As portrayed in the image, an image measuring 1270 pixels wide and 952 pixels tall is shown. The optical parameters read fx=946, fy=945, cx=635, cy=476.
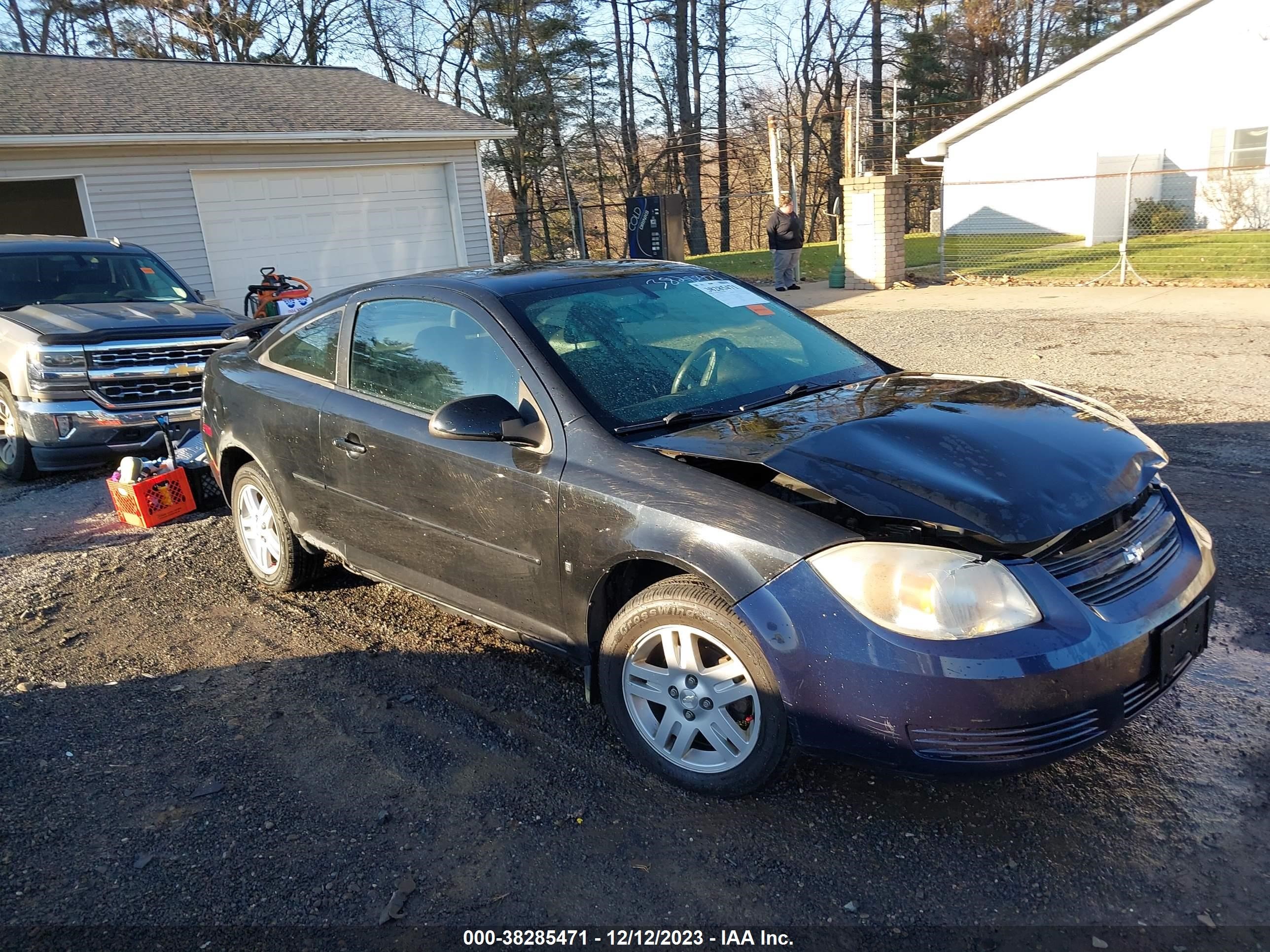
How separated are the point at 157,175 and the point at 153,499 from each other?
9676 millimetres

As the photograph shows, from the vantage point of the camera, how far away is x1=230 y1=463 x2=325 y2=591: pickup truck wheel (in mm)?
4684

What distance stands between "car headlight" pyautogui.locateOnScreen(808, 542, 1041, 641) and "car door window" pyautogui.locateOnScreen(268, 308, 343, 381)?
266cm

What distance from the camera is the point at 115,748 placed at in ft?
11.5

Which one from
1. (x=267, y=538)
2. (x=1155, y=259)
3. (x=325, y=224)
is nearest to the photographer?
(x=267, y=538)

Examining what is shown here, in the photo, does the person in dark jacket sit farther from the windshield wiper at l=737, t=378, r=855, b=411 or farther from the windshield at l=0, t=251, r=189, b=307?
the windshield wiper at l=737, t=378, r=855, b=411

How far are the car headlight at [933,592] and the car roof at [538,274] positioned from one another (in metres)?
1.86

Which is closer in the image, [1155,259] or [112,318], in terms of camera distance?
[112,318]

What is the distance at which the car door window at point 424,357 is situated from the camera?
3604mm

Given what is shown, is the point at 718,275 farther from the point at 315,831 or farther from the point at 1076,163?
the point at 1076,163

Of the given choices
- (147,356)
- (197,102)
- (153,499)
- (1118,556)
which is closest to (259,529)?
(153,499)

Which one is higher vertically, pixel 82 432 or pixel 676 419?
pixel 676 419

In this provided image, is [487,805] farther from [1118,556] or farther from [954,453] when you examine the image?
[1118,556]

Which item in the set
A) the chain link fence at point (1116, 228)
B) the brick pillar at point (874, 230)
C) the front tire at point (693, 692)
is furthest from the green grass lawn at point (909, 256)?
the front tire at point (693, 692)

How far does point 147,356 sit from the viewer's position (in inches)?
282
